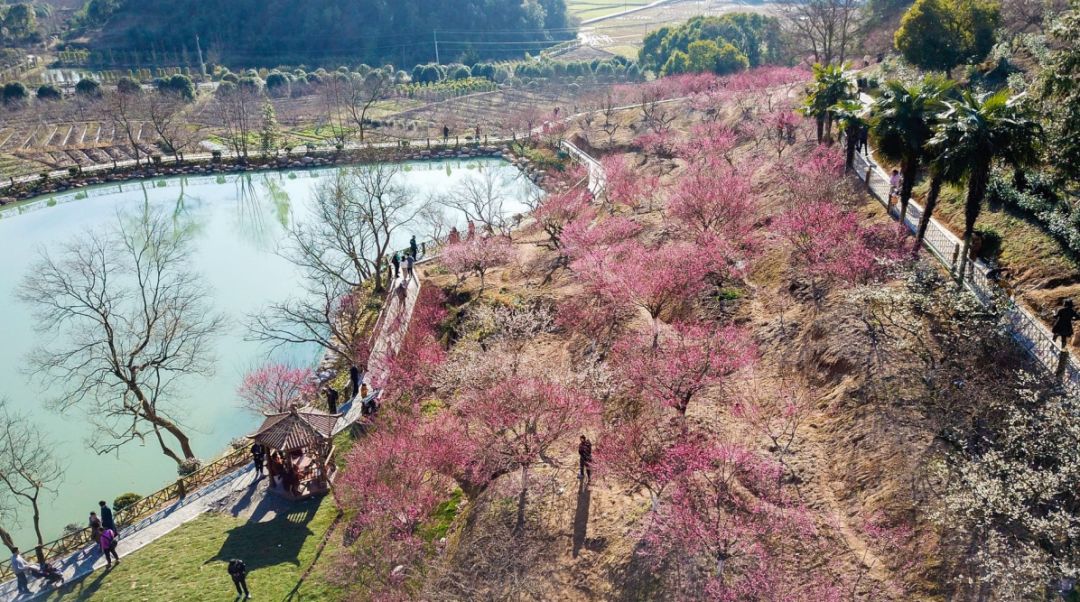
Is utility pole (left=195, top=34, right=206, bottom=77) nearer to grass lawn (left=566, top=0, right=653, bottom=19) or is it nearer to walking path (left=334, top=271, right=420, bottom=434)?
grass lawn (left=566, top=0, right=653, bottom=19)

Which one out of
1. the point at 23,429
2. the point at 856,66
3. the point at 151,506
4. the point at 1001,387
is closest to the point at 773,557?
the point at 1001,387

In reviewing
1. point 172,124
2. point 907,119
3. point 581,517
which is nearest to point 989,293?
point 907,119

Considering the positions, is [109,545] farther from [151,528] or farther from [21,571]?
[21,571]

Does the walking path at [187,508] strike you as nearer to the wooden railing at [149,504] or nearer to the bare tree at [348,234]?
the wooden railing at [149,504]

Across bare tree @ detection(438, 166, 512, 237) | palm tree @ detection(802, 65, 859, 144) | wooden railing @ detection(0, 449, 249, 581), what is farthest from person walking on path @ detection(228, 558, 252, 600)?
palm tree @ detection(802, 65, 859, 144)

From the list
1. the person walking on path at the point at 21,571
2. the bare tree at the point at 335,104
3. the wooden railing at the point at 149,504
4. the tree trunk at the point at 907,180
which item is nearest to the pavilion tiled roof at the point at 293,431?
the wooden railing at the point at 149,504
